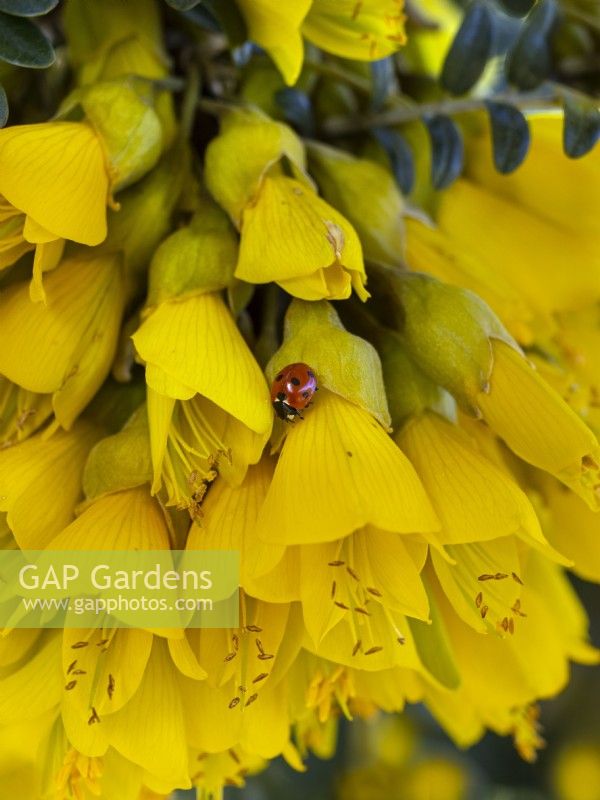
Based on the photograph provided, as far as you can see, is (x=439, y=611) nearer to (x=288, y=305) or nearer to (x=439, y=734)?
(x=288, y=305)

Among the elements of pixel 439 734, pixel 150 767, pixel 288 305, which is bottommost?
pixel 439 734

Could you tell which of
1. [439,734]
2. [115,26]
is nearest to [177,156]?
[115,26]

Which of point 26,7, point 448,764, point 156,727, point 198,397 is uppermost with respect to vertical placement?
point 26,7

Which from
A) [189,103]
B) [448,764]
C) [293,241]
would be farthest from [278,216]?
[448,764]

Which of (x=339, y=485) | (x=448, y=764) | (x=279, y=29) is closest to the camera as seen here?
(x=339, y=485)

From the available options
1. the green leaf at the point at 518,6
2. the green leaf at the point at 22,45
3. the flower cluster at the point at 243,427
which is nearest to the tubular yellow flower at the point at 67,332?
the flower cluster at the point at 243,427

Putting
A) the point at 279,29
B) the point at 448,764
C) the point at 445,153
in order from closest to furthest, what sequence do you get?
the point at 279,29 < the point at 445,153 < the point at 448,764

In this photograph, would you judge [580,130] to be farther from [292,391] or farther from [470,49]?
[292,391]
